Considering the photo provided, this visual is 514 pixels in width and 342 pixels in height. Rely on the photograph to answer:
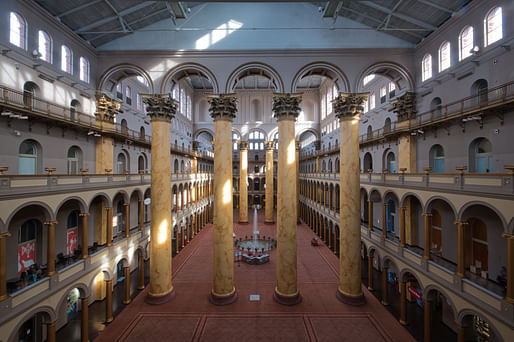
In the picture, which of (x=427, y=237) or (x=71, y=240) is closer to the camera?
(x=427, y=237)

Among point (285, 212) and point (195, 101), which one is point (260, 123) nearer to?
point (195, 101)

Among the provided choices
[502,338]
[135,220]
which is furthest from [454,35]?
[135,220]

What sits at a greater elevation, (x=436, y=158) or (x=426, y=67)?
(x=426, y=67)

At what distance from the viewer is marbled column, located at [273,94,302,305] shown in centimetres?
1190

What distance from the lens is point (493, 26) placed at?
11969 millimetres

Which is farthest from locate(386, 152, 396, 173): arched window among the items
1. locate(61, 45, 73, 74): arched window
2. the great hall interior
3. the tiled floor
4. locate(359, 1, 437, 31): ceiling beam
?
locate(61, 45, 73, 74): arched window

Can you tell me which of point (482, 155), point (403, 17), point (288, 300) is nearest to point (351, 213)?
point (288, 300)

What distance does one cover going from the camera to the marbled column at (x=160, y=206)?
12.4 metres

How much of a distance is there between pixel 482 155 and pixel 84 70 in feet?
76.2

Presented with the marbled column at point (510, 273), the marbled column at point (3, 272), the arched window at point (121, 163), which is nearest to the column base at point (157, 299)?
the marbled column at point (3, 272)

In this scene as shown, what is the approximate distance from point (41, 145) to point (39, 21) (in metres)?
6.37

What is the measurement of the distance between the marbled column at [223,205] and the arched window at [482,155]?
12.5 meters

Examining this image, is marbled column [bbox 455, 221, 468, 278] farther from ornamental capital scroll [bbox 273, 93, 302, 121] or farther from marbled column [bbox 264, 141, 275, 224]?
marbled column [bbox 264, 141, 275, 224]

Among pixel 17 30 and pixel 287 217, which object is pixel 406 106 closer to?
pixel 287 217
